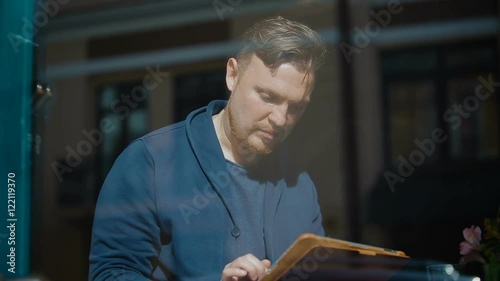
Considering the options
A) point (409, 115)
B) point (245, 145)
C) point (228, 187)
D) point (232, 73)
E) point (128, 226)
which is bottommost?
point (128, 226)

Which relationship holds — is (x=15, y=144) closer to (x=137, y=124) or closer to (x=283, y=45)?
(x=137, y=124)

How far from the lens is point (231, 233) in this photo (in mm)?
2555

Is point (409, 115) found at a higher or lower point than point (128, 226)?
higher

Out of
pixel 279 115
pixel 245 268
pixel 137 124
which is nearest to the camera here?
pixel 245 268

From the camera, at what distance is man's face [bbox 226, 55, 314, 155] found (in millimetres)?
2576

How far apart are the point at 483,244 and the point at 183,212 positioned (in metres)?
1.01

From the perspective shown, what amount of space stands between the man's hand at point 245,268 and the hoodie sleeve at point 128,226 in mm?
275

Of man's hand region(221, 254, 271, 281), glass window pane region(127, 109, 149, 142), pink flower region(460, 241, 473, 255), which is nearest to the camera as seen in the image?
man's hand region(221, 254, 271, 281)

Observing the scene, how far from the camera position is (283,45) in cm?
261

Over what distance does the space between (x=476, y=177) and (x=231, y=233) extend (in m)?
0.84

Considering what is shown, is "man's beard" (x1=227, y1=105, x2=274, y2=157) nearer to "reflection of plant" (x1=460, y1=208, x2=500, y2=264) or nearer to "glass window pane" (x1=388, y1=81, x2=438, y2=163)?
"glass window pane" (x1=388, y1=81, x2=438, y2=163)

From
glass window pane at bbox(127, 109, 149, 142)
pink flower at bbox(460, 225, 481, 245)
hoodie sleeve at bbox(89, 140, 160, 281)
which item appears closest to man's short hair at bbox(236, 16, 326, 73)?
glass window pane at bbox(127, 109, 149, 142)

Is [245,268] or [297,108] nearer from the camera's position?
[245,268]

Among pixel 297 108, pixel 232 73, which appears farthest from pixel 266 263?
pixel 232 73
